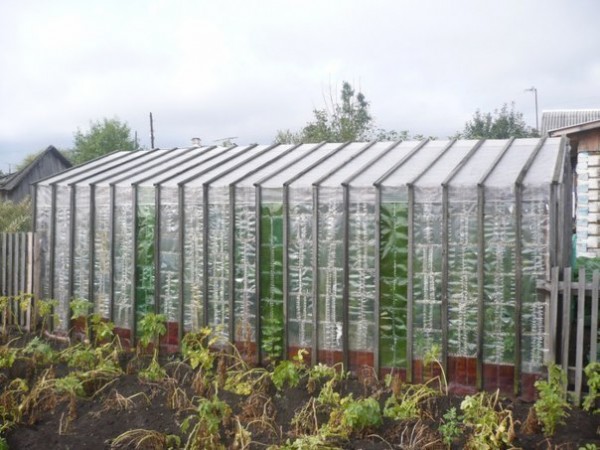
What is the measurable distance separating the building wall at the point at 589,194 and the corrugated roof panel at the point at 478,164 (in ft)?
16.3

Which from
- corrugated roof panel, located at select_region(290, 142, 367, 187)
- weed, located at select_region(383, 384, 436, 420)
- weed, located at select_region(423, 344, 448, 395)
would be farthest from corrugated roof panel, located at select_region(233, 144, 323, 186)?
weed, located at select_region(383, 384, 436, 420)

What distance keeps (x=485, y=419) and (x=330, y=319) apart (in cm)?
240

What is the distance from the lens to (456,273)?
681 centimetres

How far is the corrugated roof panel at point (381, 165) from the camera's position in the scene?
7500 mm

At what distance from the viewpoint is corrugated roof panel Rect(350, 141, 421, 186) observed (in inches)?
295

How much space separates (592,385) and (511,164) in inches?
107

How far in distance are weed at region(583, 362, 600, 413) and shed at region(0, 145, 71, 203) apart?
19894mm

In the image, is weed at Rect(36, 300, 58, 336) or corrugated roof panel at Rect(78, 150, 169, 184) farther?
corrugated roof panel at Rect(78, 150, 169, 184)

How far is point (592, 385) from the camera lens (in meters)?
5.93

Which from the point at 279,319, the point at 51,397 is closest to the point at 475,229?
the point at 279,319

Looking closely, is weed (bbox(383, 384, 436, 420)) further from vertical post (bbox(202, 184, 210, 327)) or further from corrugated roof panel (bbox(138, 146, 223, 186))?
corrugated roof panel (bbox(138, 146, 223, 186))

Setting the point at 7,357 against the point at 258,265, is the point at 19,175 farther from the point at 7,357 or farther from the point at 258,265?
the point at 258,265

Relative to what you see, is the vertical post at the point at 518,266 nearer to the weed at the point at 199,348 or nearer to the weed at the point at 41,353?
the weed at the point at 199,348

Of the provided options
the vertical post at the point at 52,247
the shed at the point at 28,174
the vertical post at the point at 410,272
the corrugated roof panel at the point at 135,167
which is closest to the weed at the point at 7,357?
the vertical post at the point at 52,247
